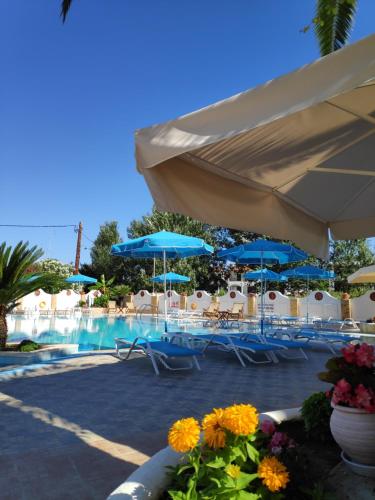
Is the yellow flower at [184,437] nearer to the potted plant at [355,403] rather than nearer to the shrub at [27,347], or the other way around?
the potted plant at [355,403]

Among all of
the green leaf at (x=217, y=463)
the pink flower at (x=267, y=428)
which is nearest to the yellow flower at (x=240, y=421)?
the green leaf at (x=217, y=463)

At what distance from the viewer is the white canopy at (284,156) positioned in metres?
1.71

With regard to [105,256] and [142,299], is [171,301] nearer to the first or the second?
[142,299]

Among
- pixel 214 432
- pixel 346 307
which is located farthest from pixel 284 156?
pixel 346 307

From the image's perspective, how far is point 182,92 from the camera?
13906 millimetres

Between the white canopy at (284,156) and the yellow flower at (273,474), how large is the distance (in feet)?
5.03

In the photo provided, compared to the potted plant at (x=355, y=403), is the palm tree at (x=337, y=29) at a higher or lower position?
higher

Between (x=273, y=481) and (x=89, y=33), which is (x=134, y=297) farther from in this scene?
(x=273, y=481)

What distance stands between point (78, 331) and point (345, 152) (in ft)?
44.5

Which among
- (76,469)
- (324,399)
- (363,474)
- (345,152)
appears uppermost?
(345,152)

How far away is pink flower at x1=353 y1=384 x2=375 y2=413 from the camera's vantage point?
6.81 ft

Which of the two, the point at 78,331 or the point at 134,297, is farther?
the point at 134,297

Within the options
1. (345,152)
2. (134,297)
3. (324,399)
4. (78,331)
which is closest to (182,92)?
(78,331)

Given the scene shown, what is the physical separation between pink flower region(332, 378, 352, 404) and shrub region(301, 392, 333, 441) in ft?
2.10
